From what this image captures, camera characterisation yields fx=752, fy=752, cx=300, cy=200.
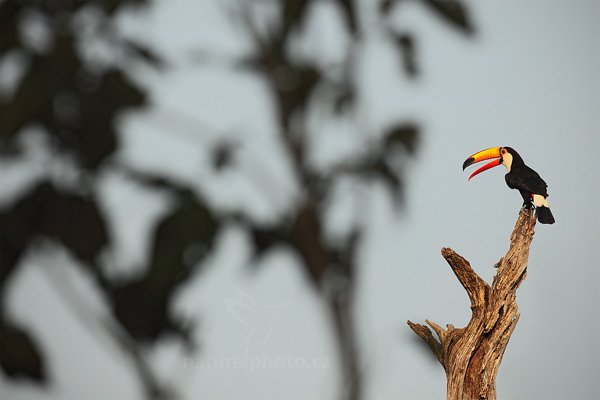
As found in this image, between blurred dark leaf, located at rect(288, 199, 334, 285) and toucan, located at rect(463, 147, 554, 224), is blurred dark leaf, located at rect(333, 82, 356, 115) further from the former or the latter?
toucan, located at rect(463, 147, 554, 224)

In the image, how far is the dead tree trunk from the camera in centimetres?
218

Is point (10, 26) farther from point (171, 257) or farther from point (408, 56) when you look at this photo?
point (408, 56)

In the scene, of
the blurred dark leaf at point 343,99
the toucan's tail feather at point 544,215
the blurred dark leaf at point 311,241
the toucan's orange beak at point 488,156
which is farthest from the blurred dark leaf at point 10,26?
the toucan's tail feather at point 544,215

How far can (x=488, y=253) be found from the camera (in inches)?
111

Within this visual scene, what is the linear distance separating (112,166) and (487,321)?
117 centimetres

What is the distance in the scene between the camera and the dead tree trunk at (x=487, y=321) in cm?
218


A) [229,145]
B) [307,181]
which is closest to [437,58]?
[229,145]

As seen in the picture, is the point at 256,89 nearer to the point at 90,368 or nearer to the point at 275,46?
the point at 275,46

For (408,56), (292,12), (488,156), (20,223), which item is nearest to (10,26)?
(20,223)

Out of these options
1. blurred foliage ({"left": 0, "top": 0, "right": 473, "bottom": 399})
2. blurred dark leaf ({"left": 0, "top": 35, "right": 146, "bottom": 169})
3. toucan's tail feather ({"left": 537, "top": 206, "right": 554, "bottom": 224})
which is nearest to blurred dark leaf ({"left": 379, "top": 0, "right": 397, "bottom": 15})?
blurred foliage ({"left": 0, "top": 0, "right": 473, "bottom": 399})

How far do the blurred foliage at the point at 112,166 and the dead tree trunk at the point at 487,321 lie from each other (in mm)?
356

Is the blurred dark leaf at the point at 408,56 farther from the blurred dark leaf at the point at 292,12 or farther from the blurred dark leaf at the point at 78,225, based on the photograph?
the blurred dark leaf at the point at 78,225

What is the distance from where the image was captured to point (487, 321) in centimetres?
218

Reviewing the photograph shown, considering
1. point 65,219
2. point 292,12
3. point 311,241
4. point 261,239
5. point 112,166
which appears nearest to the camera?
point 65,219
